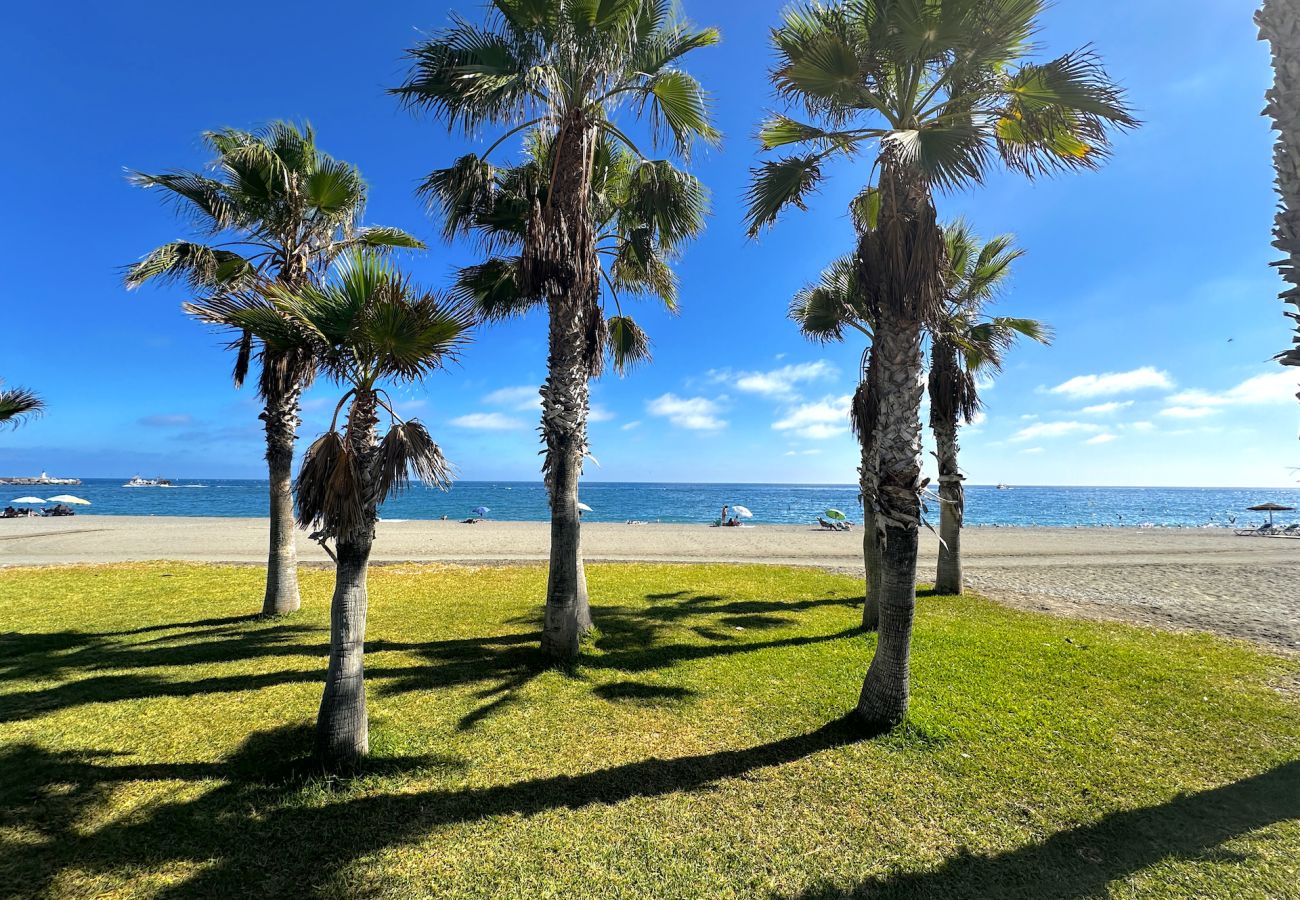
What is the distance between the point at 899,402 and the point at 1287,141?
3.04m

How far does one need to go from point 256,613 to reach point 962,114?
1409 centimetres

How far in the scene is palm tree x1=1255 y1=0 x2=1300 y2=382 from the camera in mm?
3049

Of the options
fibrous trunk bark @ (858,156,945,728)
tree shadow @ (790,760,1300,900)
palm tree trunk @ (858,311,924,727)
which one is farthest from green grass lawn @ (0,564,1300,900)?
fibrous trunk bark @ (858,156,945,728)

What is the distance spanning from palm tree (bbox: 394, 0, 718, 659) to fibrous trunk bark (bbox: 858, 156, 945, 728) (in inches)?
154

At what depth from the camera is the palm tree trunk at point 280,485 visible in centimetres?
984

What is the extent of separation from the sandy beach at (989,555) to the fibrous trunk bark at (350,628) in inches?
511

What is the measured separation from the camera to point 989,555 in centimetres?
2081

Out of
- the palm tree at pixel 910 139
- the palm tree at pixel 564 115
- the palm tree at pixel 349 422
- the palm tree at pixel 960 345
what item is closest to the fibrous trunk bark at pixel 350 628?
the palm tree at pixel 349 422

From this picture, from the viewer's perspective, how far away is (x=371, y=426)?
481 centimetres

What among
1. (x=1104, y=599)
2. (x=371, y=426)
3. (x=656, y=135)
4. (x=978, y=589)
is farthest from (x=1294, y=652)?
(x=371, y=426)

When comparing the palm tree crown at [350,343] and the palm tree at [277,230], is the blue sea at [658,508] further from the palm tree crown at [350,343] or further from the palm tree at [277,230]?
the palm tree crown at [350,343]

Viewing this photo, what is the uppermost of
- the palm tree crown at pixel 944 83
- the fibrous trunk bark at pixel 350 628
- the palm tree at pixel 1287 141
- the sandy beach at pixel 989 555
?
the palm tree crown at pixel 944 83

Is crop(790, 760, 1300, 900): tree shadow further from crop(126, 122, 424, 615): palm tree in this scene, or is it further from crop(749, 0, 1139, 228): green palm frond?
crop(126, 122, 424, 615): palm tree

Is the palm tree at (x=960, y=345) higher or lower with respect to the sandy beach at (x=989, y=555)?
higher
